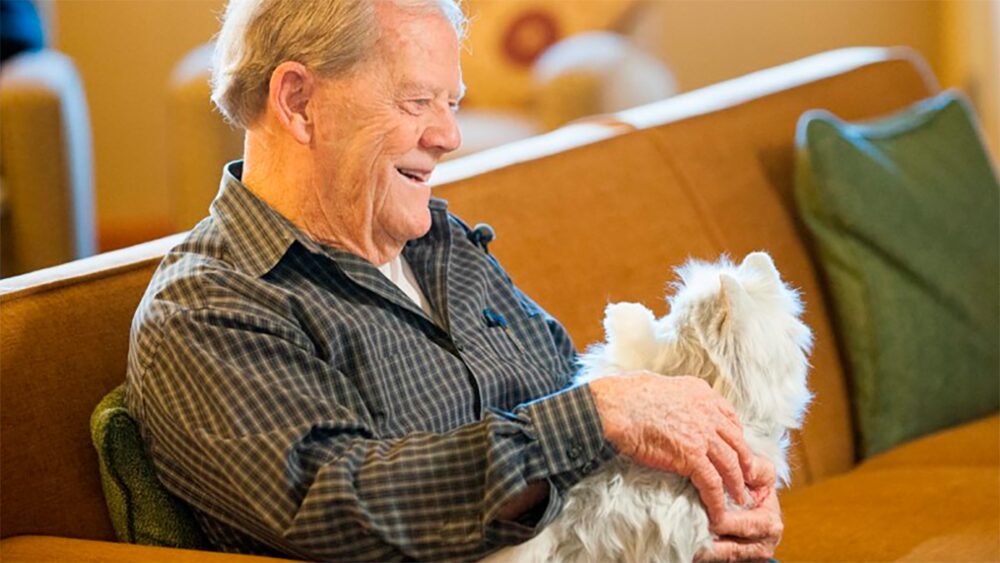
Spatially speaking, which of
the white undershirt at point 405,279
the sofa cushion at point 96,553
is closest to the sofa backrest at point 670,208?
the white undershirt at point 405,279

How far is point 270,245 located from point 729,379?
488mm

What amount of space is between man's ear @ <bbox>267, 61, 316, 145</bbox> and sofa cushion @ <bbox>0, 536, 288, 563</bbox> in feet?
1.48

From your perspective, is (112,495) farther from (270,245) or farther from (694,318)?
(694,318)

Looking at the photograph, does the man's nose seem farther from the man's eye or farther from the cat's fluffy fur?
the cat's fluffy fur

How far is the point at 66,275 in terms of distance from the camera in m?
1.57

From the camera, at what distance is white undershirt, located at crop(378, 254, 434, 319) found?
161 cm

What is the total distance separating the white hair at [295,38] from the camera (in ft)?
4.87

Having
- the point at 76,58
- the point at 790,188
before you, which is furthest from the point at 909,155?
the point at 76,58

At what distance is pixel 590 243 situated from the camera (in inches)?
83.2

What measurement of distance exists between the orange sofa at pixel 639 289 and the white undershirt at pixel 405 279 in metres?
0.27

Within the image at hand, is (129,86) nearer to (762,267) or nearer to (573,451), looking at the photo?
(762,267)

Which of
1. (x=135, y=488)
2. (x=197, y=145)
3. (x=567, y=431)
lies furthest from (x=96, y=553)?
(x=197, y=145)

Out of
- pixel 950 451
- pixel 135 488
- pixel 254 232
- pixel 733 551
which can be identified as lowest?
pixel 950 451

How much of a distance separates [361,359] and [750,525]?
0.43m
